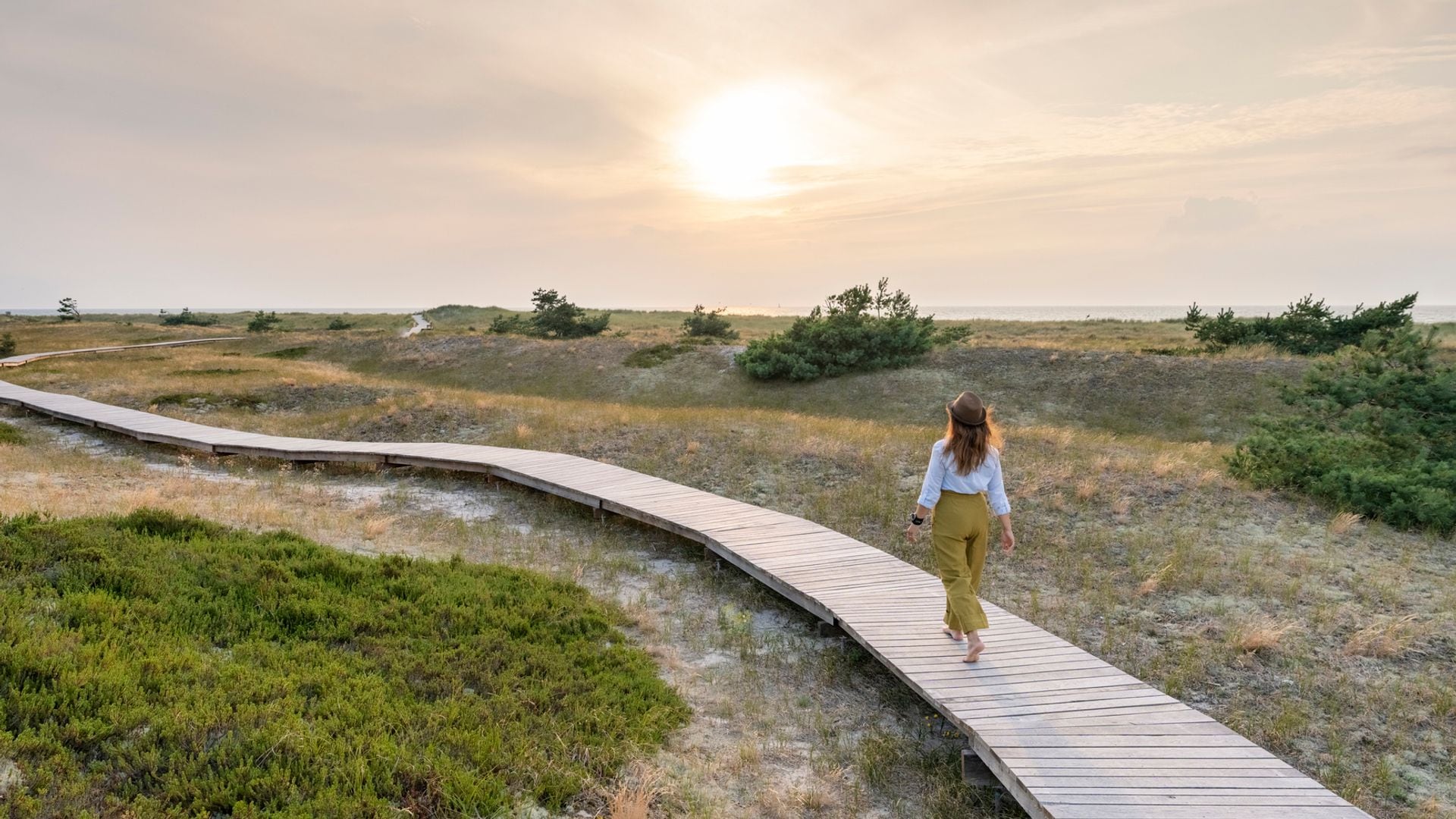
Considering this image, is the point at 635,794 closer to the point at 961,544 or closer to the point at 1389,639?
the point at 961,544

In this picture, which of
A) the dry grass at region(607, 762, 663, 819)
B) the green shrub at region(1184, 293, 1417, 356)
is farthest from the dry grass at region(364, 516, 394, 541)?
the green shrub at region(1184, 293, 1417, 356)

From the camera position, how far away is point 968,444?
5.82 metres

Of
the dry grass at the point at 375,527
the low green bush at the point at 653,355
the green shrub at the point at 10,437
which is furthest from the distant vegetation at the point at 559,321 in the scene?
the dry grass at the point at 375,527

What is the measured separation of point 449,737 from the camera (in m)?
5.00

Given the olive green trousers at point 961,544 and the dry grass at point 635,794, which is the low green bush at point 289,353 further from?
the olive green trousers at point 961,544

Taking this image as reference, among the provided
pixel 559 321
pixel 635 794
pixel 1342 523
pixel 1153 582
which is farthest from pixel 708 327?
pixel 635 794

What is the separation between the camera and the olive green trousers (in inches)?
236

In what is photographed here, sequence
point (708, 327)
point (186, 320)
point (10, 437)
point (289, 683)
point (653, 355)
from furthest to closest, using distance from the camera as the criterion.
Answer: point (186, 320) → point (708, 327) → point (653, 355) → point (10, 437) → point (289, 683)

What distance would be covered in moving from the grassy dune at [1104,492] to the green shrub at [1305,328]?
4.34m

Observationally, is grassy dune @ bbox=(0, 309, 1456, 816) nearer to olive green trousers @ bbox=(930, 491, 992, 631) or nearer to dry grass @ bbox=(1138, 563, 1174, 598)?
dry grass @ bbox=(1138, 563, 1174, 598)

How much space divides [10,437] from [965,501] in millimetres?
22092

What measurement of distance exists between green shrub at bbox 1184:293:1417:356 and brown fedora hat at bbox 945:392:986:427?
3224cm

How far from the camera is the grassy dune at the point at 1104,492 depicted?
6.43 metres

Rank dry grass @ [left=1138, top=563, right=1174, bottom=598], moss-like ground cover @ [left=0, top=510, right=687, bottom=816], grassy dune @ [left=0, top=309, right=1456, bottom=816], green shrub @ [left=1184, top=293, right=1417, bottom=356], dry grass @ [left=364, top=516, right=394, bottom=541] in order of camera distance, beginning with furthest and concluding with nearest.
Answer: green shrub @ [left=1184, top=293, right=1417, bottom=356], dry grass @ [left=364, top=516, right=394, bottom=541], dry grass @ [left=1138, top=563, right=1174, bottom=598], grassy dune @ [left=0, top=309, right=1456, bottom=816], moss-like ground cover @ [left=0, top=510, right=687, bottom=816]
